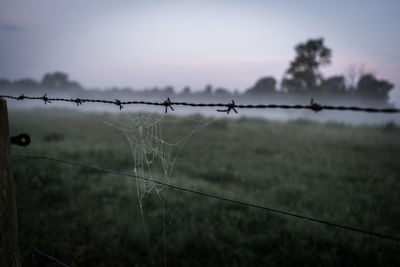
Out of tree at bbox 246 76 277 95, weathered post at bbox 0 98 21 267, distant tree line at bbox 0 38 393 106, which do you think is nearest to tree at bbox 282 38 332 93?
distant tree line at bbox 0 38 393 106

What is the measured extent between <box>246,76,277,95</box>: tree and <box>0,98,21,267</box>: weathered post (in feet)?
215

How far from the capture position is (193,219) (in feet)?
13.4

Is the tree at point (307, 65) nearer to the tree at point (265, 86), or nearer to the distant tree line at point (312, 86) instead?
the distant tree line at point (312, 86)

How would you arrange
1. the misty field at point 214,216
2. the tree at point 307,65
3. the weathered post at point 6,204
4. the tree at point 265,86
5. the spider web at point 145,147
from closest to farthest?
the weathered post at point 6,204
the spider web at point 145,147
the misty field at point 214,216
the tree at point 307,65
the tree at point 265,86

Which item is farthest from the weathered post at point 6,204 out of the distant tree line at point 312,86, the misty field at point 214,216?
the distant tree line at point 312,86

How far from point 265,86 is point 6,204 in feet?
222

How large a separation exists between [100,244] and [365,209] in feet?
16.2

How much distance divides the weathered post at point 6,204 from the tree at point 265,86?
6562 cm

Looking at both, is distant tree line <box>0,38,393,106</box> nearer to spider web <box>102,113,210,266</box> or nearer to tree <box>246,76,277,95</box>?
tree <box>246,76,277,95</box>

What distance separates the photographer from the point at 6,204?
1497mm

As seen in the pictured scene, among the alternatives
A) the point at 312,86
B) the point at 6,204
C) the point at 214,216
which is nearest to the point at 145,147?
the point at 6,204

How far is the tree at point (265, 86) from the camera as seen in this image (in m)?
62.7

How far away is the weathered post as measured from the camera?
57.5 inches

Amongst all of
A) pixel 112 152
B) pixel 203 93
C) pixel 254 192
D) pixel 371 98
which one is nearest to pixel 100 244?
pixel 254 192
